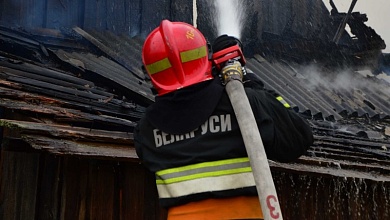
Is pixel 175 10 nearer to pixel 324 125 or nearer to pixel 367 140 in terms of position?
pixel 324 125

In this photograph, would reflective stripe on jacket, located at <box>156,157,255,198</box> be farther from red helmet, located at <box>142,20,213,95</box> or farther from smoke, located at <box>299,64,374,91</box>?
smoke, located at <box>299,64,374,91</box>

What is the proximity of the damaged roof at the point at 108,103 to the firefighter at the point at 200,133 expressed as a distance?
25.3 inches

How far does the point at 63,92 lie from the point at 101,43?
2.47 m

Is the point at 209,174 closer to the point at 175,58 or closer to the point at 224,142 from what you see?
the point at 224,142

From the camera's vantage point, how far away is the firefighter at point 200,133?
320 centimetres

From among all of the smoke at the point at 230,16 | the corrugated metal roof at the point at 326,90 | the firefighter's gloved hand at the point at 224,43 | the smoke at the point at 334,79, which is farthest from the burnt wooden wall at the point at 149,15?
the firefighter's gloved hand at the point at 224,43

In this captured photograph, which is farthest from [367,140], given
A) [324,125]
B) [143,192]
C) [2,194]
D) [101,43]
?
[2,194]

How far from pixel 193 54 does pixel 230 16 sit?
281 inches

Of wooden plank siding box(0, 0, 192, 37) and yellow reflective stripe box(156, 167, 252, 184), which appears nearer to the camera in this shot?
yellow reflective stripe box(156, 167, 252, 184)

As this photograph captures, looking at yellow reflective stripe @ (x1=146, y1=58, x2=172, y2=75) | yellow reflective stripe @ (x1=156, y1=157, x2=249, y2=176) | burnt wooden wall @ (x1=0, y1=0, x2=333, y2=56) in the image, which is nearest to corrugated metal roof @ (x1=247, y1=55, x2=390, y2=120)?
burnt wooden wall @ (x1=0, y1=0, x2=333, y2=56)

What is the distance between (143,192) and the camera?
479cm

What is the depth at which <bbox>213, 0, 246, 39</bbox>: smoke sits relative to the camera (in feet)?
33.8

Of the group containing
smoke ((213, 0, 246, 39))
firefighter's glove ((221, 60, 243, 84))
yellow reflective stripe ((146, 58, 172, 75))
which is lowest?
firefighter's glove ((221, 60, 243, 84))

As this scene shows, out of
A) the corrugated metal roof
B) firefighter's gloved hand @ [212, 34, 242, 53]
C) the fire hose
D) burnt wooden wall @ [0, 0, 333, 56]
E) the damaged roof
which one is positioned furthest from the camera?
the corrugated metal roof
